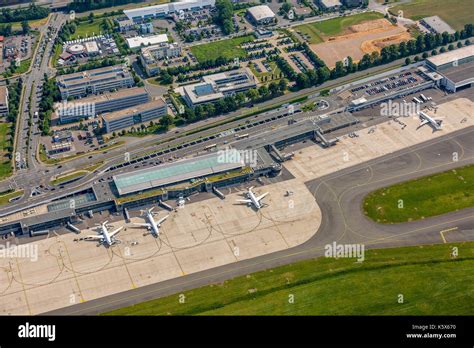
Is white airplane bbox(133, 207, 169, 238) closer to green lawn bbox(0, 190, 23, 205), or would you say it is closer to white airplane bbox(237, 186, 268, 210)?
white airplane bbox(237, 186, 268, 210)

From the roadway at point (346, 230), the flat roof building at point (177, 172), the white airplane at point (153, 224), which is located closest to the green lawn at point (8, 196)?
the flat roof building at point (177, 172)

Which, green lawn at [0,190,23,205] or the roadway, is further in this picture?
green lawn at [0,190,23,205]

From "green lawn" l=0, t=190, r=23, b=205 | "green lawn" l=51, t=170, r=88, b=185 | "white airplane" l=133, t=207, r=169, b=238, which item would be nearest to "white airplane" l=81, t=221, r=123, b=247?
"white airplane" l=133, t=207, r=169, b=238

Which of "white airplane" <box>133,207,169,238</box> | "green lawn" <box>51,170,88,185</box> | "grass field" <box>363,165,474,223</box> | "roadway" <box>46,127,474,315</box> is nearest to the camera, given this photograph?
"roadway" <box>46,127,474,315</box>

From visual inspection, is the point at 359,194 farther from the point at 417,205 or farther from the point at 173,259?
the point at 173,259

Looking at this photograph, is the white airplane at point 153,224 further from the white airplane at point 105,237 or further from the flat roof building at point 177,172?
the flat roof building at point 177,172
